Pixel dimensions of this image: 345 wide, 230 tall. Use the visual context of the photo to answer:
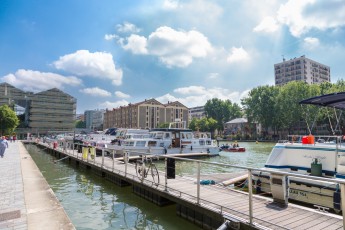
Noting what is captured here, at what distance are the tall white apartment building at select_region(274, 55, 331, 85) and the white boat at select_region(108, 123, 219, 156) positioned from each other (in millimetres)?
110815

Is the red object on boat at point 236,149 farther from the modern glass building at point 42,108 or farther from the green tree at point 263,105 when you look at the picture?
the modern glass building at point 42,108

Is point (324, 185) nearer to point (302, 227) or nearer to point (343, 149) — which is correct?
point (343, 149)

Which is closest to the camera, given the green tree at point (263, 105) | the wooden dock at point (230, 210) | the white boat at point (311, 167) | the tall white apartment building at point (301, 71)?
the wooden dock at point (230, 210)

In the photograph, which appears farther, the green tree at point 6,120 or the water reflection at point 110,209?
the green tree at point 6,120

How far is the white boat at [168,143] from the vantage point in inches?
1239

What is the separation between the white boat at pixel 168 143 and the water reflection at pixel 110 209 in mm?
14566

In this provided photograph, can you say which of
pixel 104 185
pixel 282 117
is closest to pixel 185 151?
pixel 104 185

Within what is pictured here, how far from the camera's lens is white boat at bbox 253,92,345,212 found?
9.81 m

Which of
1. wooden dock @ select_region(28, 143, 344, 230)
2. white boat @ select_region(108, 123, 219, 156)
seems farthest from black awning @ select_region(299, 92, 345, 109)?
white boat @ select_region(108, 123, 219, 156)

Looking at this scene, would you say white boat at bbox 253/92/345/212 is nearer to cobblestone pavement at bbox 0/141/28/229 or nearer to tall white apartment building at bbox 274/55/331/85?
cobblestone pavement at bbox 0/141/28/229

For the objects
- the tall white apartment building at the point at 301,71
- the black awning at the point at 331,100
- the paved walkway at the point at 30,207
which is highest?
the tall white apartment building at the point at 301,71

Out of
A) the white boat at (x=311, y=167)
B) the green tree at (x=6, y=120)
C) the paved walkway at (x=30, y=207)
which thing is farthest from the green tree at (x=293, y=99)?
the paved walkway at (x=30, y=207)

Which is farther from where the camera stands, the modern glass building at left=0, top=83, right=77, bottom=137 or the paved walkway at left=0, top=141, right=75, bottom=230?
the modern glass building at left=0, top=83, right=77, bottom=137

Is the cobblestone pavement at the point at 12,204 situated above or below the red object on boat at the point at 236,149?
above
